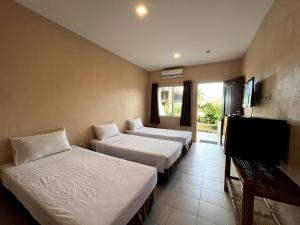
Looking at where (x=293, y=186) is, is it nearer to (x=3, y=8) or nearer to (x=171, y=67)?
(x=3, y=8)

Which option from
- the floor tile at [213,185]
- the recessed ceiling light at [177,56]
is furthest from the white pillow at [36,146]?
the recessed ceiling light at [177,56]

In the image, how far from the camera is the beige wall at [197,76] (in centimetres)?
409

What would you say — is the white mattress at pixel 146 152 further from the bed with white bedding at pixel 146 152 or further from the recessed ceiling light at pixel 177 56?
the recessed ceiling light at pixel 177 56

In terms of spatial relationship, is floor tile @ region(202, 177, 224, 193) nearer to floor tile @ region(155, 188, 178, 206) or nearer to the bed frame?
floor tile @ region(155, 188, 178, 206)

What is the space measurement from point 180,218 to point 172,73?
13.8ft

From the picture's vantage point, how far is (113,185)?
1.40m

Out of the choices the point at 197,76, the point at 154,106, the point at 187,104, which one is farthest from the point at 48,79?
the point at 197,76

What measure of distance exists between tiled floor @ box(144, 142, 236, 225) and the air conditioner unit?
309cm

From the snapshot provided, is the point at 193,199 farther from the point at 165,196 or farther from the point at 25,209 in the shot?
the point at 25,209

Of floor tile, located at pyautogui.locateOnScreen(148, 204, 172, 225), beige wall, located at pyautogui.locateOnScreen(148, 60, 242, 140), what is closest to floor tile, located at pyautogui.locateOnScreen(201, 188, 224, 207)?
floor tile, located at pyautogui.locateOnScreen(148, 204, 172, 225)

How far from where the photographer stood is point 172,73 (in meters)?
4.81

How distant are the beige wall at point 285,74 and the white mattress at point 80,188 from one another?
138 centimetres

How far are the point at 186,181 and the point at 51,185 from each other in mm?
1959

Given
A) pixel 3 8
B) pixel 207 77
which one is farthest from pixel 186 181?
pixel 3 8
